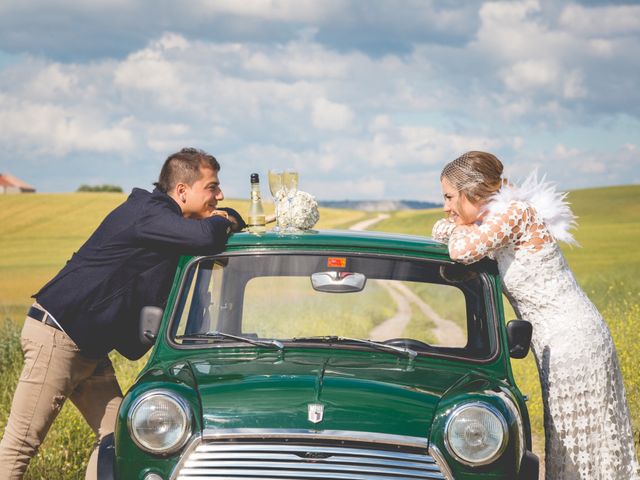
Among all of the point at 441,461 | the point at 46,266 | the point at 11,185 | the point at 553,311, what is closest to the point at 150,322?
the point at 441,461

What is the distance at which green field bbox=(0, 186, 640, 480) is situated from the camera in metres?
7.14

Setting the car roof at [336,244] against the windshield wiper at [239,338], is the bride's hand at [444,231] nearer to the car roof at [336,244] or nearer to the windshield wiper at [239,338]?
the car roof at [336,244]

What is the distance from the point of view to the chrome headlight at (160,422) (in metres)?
3.64

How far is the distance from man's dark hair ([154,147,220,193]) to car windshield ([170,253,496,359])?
60 cm

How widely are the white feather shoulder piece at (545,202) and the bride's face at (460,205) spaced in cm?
11

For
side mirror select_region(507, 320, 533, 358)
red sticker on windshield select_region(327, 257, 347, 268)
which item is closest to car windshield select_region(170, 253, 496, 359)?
red sticker on windshield select_region(327, 257, 347, 268)

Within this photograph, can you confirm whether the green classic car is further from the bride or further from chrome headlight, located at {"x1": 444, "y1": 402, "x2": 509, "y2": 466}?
the bride

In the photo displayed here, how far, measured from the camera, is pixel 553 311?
4.73 meters

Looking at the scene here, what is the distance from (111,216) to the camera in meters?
4.94

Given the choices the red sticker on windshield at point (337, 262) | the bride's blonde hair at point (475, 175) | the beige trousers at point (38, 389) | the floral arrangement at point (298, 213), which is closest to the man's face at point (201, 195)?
the floral arrangement at point (298, 213)

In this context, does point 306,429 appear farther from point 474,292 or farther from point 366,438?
point 474,292

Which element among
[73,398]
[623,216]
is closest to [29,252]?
[623,216]

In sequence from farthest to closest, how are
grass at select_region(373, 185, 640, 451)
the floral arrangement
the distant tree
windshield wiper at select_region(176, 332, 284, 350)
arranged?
the distant tree
grass at select_region(373, 185, 640, 451)
the floral arrangement
windshield wiper at select_region(176, 332, 284, 350)

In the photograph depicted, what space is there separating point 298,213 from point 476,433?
1842 millimetres
